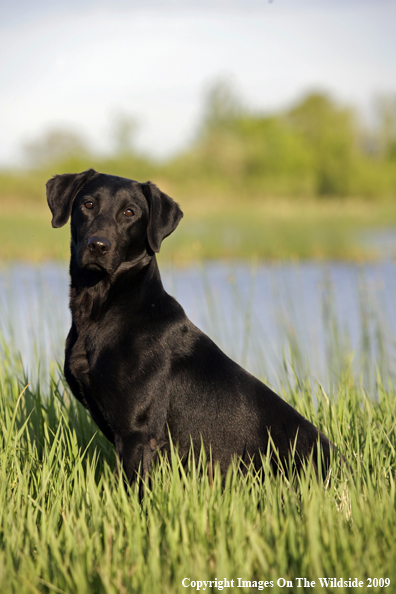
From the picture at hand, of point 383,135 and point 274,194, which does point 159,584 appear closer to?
point 274,194

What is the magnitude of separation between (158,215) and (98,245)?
1.28ft

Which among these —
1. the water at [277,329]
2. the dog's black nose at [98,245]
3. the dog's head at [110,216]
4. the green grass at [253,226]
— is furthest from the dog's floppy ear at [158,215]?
the green grass at [253,226]

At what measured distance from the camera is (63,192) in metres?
2.77

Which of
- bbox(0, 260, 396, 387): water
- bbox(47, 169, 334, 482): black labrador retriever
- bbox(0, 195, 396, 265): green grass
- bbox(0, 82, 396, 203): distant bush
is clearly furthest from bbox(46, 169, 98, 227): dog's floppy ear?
bbox(0, 82, 396, 203): distant bush

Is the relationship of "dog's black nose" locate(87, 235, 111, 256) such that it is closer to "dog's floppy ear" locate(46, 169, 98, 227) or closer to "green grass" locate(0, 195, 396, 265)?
"dog's floppy ear" locate(46, 169, 98, 227)

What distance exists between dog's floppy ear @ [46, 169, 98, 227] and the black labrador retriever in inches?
4.0

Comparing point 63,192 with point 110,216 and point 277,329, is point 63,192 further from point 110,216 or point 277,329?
point 277,329

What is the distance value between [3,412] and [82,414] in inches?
18.9

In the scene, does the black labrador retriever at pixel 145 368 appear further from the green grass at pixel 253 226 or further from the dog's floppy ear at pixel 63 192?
the green grass at pixel 253 226

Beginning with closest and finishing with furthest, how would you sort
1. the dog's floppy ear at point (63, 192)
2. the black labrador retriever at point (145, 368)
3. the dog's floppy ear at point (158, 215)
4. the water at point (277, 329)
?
1. the black labrador retriever at point (145, 368)
2. the dog's floppy ear at point (158, 215)
3. the dog's floppy ear at point (63, 192)
4. the water at point (277, 329)

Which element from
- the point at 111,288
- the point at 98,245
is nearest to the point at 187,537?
the point at 111,288

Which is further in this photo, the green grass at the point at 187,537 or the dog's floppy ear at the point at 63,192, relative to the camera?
the dog's floppy ear at the point at 63,192

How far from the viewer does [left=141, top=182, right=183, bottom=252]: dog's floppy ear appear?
2629mm

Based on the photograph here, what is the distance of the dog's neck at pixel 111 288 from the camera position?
256 cm
